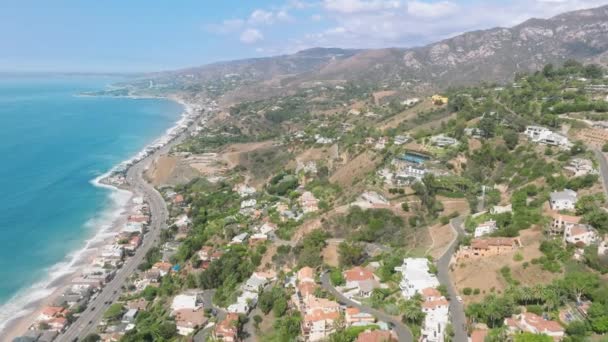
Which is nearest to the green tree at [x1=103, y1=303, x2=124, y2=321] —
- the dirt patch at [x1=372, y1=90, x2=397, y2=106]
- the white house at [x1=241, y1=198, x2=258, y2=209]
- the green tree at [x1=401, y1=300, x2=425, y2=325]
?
the white house at [x1=241, y1=198, x2=258, y2=209]

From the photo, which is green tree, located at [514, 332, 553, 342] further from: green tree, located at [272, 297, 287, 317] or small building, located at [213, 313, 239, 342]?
small building, located at [213, 313, 239, 342]

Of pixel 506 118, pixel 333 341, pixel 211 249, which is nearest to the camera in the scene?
pixel 333 341

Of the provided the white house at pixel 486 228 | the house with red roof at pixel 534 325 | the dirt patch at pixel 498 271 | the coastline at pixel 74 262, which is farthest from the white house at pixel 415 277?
the coastline at pixel 74 262

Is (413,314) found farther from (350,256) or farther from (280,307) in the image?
(350,256)

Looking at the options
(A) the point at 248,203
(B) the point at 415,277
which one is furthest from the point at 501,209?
(A) the point at 248,203

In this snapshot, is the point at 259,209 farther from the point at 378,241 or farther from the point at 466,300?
the point at 466,300

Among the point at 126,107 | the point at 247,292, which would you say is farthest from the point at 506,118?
the point at 126,107

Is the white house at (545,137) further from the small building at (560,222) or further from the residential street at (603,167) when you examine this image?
the small building at (560,222)
